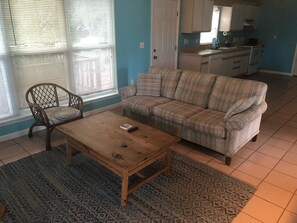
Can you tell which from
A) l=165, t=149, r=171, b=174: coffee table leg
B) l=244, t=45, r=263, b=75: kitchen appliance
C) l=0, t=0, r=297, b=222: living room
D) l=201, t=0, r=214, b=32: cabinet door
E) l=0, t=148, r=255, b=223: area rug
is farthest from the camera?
l=244, t=45, r=263, b=75: kitchen appliance

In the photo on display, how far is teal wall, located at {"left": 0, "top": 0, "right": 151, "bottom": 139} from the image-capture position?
165 inches

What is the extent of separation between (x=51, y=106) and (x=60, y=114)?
18.7 inches

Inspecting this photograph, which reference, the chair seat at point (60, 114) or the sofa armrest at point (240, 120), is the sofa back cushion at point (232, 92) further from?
the chair seat at point (60, 114)

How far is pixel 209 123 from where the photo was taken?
9.07 feet

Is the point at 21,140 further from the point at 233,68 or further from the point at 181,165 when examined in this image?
the point at 233,68

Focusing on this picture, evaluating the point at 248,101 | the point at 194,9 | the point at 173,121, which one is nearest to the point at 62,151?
the point at 173,121


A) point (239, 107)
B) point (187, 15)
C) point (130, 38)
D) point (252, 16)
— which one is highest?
point (252, 16)

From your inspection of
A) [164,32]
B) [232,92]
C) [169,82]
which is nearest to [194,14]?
[164,32]

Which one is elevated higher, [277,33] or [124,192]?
[277,33]

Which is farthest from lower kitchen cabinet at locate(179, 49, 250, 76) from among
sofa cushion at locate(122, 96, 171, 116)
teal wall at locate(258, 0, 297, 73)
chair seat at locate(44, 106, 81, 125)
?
chair seat at locate(44, 106, 81, 125)

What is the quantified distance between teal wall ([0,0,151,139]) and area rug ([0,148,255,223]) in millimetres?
1761

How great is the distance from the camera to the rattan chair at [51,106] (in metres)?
3.02

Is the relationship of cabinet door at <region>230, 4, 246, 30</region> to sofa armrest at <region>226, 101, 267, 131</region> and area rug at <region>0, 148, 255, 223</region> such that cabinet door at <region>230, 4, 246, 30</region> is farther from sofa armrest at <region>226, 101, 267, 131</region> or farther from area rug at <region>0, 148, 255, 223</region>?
area rug at <region>0, 148, 255, 223</region>

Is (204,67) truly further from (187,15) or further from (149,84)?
(149,84)
